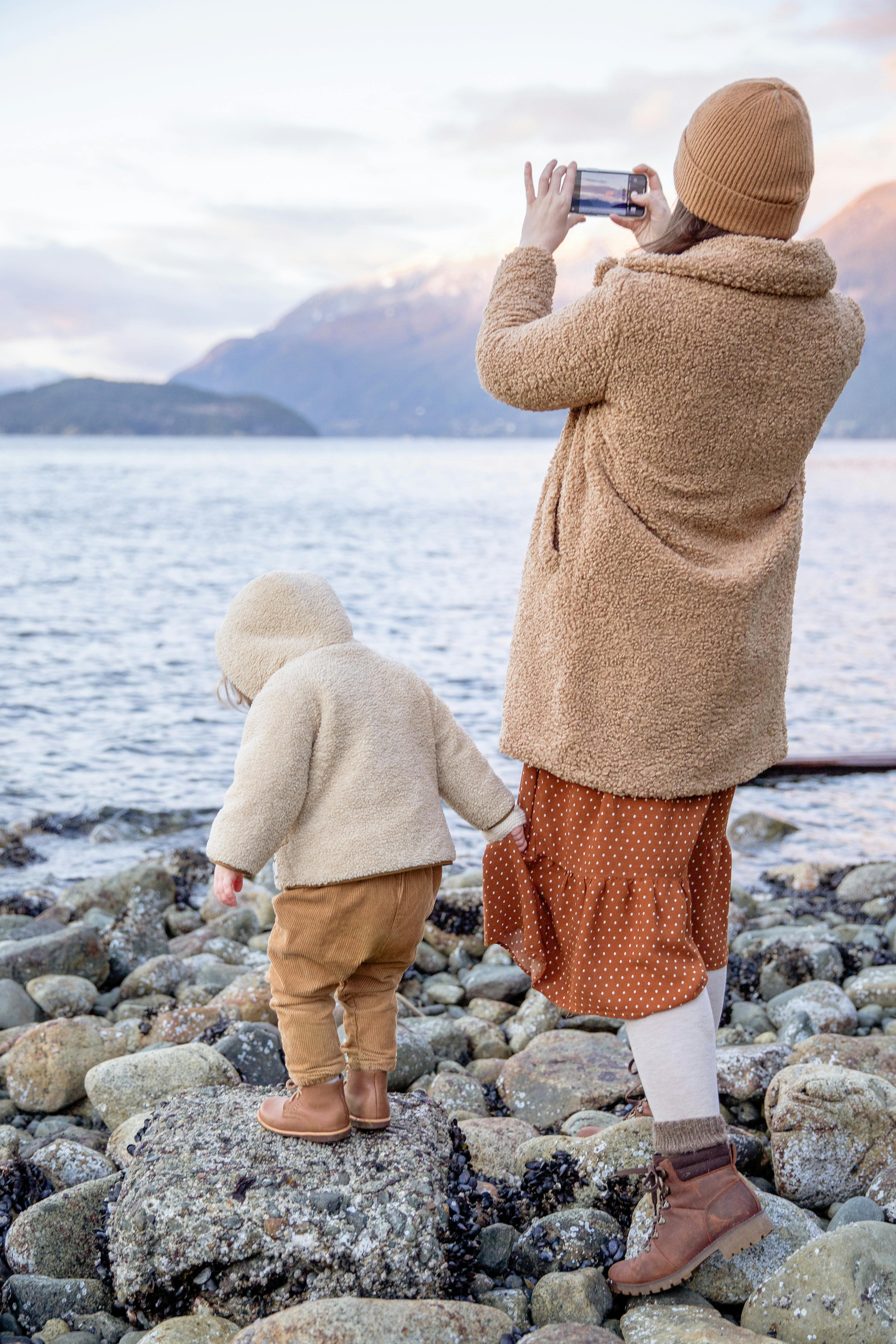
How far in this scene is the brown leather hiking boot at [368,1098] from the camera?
284cm

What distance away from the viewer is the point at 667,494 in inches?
96.5

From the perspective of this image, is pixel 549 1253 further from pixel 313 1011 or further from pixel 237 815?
pixel 237 815

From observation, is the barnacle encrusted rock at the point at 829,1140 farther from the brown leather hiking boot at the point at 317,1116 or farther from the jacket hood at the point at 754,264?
the jacket hood at the point at 754,264

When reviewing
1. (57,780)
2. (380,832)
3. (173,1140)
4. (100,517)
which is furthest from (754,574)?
(100,517)

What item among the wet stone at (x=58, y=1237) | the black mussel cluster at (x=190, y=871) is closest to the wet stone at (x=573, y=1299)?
the wet stone at (x=58, y=1237)

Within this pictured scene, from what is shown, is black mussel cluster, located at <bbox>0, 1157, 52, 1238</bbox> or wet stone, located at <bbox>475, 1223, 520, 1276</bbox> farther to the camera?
black mussel cluster, located at <bbox>0, 1157, 52, 1238</bbox>

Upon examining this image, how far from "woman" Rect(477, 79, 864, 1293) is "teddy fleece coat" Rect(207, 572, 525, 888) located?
201mm

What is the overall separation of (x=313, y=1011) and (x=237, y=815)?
0.52 metres

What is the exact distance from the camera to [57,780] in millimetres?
9734

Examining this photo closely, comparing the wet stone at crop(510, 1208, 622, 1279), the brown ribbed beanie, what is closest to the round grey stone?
the wet stone at crop(510, 1208, 622, 1279)

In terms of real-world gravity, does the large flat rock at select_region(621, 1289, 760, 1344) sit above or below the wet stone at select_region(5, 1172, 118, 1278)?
above

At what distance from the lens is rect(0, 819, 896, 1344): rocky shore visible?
2.51 m

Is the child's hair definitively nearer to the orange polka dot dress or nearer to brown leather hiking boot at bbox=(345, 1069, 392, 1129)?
the orange polka dot dress

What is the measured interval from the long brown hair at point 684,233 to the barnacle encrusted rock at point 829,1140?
2328 mm
